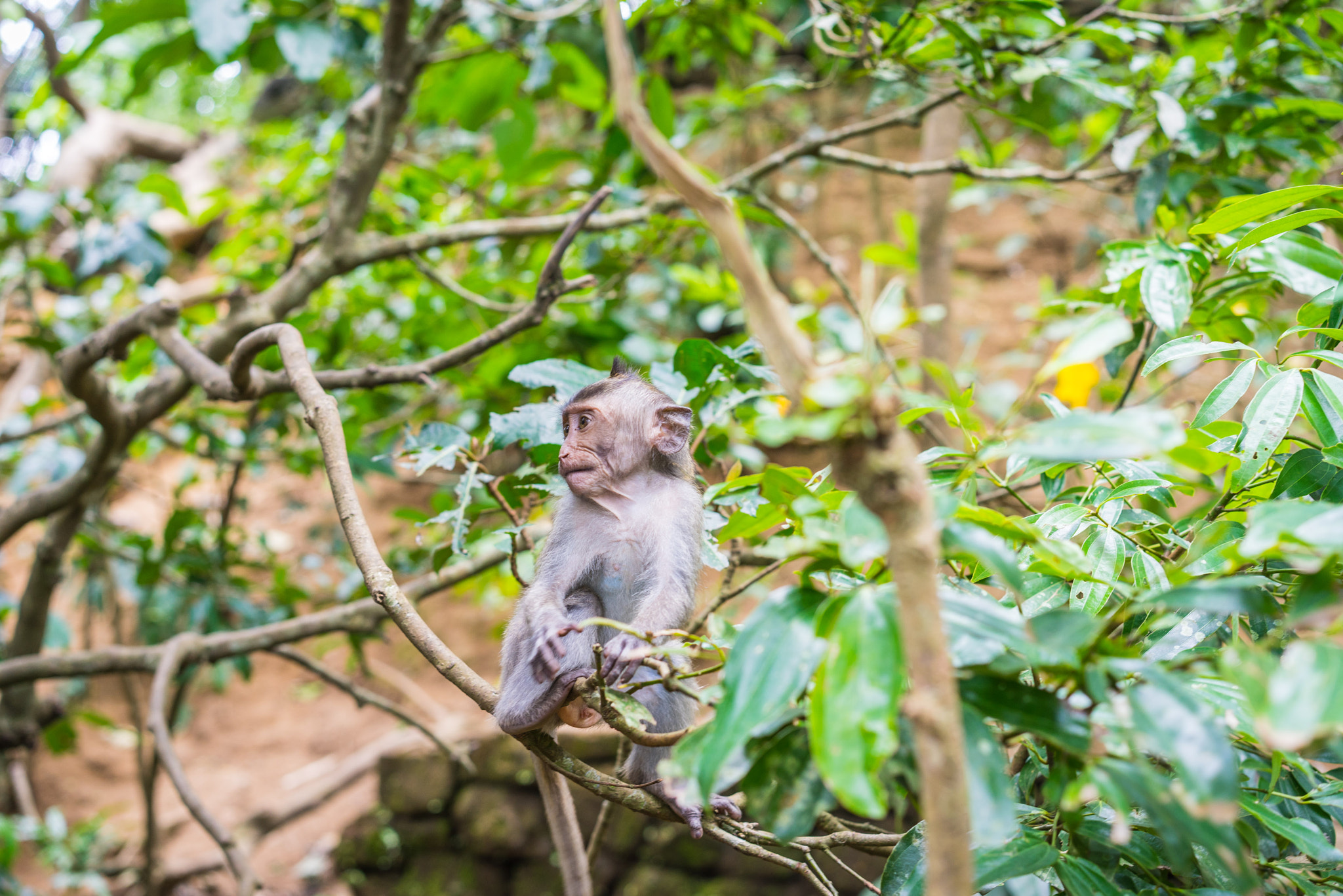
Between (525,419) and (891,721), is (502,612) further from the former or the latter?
(891,721)

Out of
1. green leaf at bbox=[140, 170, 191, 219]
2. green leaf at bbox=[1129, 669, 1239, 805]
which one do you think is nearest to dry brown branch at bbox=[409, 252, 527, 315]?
green leaf at bbox=[140, 170, 191, 219]

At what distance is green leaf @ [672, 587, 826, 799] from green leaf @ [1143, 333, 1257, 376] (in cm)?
92

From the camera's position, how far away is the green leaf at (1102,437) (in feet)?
2.54

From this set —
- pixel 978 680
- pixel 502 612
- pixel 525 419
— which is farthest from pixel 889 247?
pixel 502 612

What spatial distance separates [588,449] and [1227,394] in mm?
1388

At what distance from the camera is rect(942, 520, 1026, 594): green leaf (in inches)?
32.4

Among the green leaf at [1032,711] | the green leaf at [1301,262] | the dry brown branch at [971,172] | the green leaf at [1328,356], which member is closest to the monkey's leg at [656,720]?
the green leaf at [1032,711]

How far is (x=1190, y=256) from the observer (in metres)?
1.94

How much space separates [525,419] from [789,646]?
1208mm

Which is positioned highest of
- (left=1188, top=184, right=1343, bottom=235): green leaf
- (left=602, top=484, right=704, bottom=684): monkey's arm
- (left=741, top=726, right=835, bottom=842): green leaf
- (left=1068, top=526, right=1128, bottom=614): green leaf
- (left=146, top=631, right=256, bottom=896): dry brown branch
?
(left=1188, top=184, right=1343, bottom=235): green leaf

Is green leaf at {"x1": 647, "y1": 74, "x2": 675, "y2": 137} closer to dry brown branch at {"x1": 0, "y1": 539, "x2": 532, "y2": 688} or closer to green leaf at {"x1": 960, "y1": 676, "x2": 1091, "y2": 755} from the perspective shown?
dry brown branch at {"x1": 0, "y1": 539, "x2": 532, "y2": 688}

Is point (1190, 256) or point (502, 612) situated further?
point (502, 612)

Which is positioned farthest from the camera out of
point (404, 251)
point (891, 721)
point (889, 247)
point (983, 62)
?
point (889, 247)

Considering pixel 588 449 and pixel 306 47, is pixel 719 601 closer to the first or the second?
pixel 588 449
